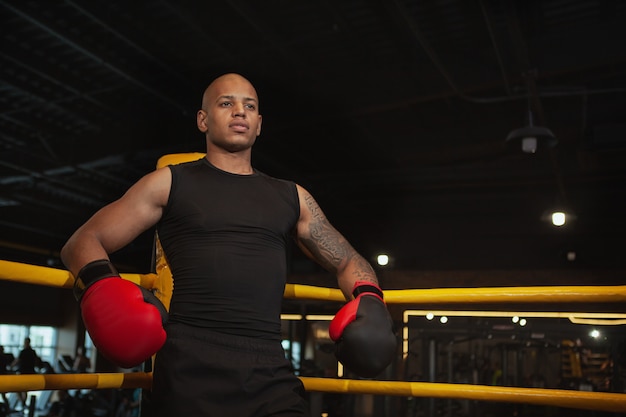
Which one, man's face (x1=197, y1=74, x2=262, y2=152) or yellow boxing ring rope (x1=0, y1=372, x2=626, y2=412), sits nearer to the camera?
yellow boxing ring rope (x1=0, y1=372, x2=626, y2=412)

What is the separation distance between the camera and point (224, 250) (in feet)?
6.07

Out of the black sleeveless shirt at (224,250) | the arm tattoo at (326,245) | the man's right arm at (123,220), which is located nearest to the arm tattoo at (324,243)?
the arm tattoo at (326,245)

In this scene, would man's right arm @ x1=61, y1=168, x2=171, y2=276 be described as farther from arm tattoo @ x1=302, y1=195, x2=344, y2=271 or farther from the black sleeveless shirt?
arm tattoo @ x1=302, y1=195, x2=344, y2=271

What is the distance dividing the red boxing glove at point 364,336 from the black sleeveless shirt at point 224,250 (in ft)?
0.66

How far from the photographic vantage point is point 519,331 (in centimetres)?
637

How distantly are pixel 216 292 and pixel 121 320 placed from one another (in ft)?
1.05

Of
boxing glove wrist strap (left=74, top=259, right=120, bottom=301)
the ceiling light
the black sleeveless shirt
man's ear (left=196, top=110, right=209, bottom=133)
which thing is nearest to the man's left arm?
the black sleeveless shirt

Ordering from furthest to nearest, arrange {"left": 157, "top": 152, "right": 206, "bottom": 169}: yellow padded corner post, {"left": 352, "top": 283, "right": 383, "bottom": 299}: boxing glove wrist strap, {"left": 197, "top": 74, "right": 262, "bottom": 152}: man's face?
{"left": 157, "top": 152, "right": 206, "bottom": 169}: yellow padded corner post, {"left": 197, "top": 74, "right": 262, "bottom": 152}: man's face, {"left": 352, "top": 283, "right": 383, "bottom": 299}: boxing glove wrist strap

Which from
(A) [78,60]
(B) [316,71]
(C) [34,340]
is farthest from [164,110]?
(C) [34,340]

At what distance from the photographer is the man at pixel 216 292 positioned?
163cm

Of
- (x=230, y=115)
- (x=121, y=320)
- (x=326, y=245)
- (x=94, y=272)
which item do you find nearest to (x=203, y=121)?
(x=230, y=115)

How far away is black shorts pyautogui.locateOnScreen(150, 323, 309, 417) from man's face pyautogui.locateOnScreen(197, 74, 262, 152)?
0.60 meters

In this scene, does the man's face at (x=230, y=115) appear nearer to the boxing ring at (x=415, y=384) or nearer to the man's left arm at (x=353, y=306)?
the man's left arm at (x=353, y=306)

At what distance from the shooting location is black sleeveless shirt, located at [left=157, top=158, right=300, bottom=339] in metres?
1.81
